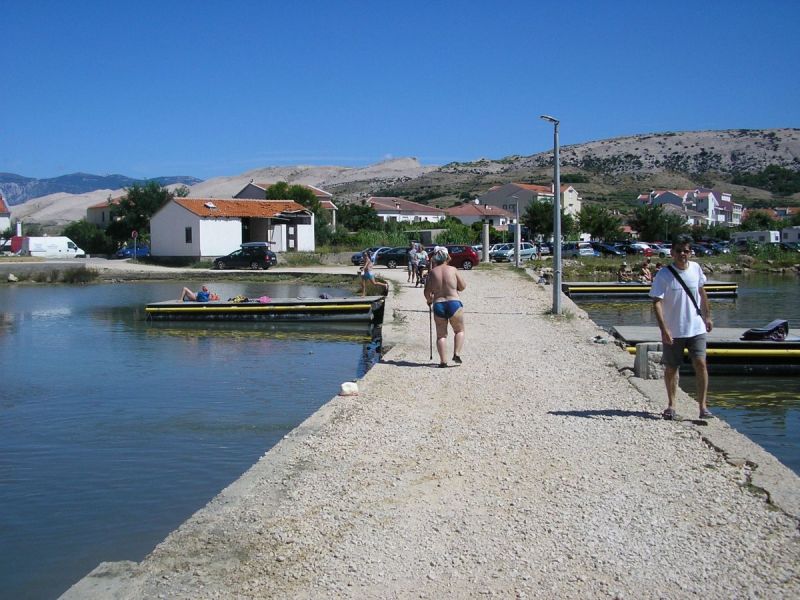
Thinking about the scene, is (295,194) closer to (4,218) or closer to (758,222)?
(4,218)

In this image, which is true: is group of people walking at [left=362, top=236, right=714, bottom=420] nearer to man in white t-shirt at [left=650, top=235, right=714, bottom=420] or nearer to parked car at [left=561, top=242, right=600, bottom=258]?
man in white t-shirt at [left=650, top=235, right=714, bottom=420]

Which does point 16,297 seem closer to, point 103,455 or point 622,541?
point 103,455

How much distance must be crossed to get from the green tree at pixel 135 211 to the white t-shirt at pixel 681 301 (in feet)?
237

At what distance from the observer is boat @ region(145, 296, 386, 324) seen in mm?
27297

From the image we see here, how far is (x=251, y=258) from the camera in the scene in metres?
51.3

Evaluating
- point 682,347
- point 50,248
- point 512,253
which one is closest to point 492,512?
point 682,347

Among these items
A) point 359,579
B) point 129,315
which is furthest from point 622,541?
point 129,315

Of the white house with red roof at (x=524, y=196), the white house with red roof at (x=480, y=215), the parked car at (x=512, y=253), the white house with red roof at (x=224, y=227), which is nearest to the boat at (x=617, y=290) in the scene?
the parked car at (x=512, y=253)

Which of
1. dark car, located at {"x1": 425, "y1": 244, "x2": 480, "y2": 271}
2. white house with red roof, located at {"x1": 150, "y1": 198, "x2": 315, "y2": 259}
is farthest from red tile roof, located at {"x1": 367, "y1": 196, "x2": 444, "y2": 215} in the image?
dark car, located at {"x1": 425, "y1": 244, "x2": 480, "y2": 271}

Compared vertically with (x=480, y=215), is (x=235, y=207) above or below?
below

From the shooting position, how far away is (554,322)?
20.0 m

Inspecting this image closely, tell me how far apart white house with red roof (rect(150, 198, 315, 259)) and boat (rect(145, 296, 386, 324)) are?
28515mm

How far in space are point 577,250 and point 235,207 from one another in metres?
24.9

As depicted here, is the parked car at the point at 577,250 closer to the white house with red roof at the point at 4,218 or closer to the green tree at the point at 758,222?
the green tree at the point at 758,222
